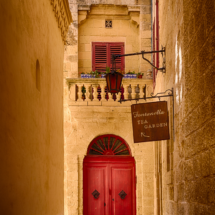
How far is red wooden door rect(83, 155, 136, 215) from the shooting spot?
42.9 ft

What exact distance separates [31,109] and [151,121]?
2113mm

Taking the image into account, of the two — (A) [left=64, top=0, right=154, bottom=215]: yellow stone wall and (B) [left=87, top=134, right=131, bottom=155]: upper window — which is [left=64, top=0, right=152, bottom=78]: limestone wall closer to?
(A) [left=64, top=0, right=154, bottom=215]: yellow stone wall

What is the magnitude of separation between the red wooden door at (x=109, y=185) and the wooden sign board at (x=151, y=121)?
610 centimetres

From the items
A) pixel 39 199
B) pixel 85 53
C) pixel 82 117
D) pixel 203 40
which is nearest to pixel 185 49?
pixel 203 40

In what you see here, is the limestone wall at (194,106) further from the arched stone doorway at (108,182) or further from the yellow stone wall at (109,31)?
the yellow stone wall at (109,31)

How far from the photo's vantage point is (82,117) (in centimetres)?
1320

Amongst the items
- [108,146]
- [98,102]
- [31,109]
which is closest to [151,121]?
[31,109]

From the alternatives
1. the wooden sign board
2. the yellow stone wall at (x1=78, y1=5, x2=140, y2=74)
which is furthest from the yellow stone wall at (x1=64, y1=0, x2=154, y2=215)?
the wooden sign board

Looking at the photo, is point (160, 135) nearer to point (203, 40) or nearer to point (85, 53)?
point (203, 40)

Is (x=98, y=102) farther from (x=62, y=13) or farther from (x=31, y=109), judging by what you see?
(x=31, y=109)

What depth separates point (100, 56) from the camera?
14312mm

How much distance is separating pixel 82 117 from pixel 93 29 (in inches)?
131

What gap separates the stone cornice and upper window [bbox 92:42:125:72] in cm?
378

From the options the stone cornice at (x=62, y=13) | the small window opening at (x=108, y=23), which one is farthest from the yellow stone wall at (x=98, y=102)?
the stone cornice at (x=62, y=13)
